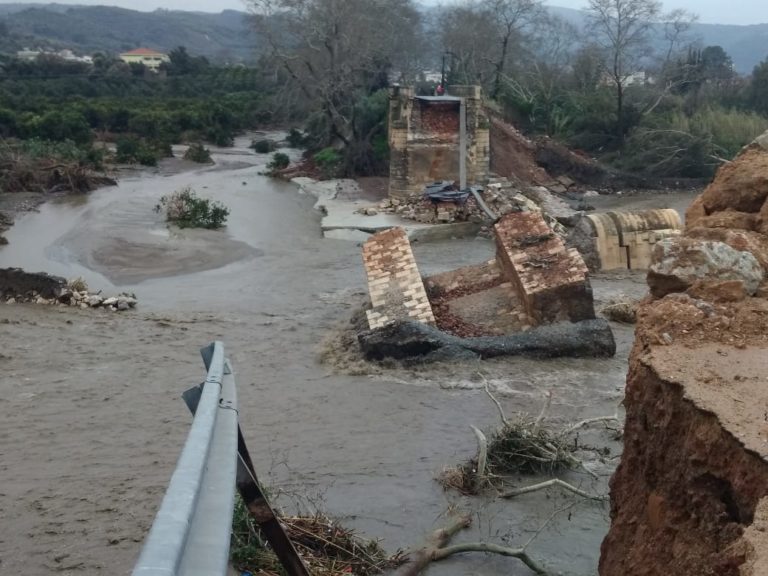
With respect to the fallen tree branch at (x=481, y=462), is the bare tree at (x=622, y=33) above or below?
above

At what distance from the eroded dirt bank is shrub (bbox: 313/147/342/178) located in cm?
2861

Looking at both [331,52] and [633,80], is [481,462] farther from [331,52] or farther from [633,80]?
[633,80]

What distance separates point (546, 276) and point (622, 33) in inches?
1159

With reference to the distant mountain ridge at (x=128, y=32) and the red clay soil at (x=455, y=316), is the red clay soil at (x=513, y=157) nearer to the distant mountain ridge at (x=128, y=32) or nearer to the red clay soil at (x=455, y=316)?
the red clay soil at (x=455, y=316)

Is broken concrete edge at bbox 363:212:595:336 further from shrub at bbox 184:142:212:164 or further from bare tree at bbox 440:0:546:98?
bare tree at bbox 440:0:546:98

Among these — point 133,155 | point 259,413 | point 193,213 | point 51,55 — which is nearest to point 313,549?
point 259,413

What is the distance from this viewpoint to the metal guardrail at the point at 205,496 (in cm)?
154

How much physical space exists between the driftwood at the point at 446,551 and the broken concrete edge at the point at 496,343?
13.1ft

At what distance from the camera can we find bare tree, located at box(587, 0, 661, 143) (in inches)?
1394

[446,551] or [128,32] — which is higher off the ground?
[128,32]

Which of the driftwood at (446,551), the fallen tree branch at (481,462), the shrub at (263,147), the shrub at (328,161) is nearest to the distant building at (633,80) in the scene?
the shrub at (328,161)

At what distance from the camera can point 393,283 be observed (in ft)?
35.3

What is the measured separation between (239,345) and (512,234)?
3.94m

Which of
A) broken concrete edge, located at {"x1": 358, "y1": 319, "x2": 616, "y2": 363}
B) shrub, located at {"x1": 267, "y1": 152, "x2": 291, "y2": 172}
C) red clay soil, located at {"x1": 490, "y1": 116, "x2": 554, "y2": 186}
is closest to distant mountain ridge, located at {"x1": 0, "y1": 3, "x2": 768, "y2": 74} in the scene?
shrub, located at {"x1": 267, "y1": 152, "x2": 291, "y2": 172}
